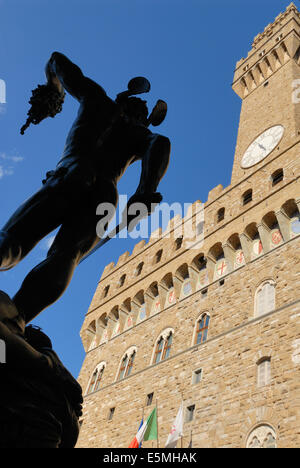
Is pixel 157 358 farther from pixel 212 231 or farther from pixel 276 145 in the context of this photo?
pixel 276 145

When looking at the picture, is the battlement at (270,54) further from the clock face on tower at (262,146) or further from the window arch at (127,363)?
the window arch at (127,363)

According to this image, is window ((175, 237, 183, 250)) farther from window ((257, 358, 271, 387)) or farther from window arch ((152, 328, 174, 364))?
window ((257, 358, 271, 387))

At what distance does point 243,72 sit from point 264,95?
3316mm

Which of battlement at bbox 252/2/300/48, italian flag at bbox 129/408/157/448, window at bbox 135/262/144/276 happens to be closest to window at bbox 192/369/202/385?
italian flag at bbox 129/408/157/448

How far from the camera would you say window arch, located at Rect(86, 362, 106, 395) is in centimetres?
1702

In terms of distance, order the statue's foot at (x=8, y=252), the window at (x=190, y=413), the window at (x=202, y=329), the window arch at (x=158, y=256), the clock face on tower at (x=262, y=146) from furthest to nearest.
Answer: the window arch at (x=158, y=256) < the clock face on tower at (x=262, y=146) < the window at (x=202, y=329) < the window at (x=190, y=413) < the statue's foot at (x=8, y=252)

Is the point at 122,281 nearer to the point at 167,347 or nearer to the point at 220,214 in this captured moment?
the point at 167,347

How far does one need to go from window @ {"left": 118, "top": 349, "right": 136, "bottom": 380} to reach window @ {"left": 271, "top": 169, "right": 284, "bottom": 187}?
8.09 m

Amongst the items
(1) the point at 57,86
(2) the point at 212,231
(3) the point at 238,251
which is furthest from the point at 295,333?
(1) the point at 57,86

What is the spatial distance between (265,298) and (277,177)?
15.3 feet

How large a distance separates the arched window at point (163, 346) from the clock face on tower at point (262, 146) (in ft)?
23.6

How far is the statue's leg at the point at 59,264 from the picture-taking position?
2.06 m

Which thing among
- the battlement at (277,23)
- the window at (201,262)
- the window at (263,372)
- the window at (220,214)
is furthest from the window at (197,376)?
the battlement at (277,23)

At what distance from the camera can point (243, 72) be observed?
22.1 m
